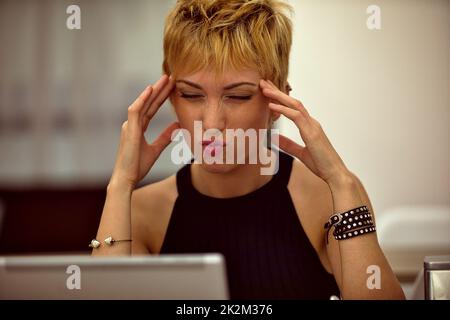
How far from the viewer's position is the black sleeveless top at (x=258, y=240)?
4.19ft

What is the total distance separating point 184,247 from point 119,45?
43 centimetres

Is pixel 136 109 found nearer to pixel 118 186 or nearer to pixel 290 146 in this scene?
pixel 118 186

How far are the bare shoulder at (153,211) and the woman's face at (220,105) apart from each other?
14 cm

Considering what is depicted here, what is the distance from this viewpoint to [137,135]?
125cm

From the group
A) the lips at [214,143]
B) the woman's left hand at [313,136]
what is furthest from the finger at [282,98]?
the lips at [214,143]

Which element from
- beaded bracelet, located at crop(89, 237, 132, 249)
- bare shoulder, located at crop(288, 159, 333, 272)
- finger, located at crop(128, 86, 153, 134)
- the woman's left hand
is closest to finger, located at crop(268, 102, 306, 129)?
the woman's left hand

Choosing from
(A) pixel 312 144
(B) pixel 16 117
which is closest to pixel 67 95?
(B) pixel 16 117

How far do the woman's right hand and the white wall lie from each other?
0.25 m

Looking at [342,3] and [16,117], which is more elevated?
[342,3]

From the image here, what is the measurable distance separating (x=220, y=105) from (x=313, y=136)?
0.18 meters

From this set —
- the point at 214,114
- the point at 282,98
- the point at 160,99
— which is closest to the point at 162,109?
the point at 160,99

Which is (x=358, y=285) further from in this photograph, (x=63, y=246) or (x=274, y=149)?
(x=63, y=246)

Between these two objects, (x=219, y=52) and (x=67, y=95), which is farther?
(x=67, y=95)

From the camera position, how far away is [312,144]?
1.20 meters
